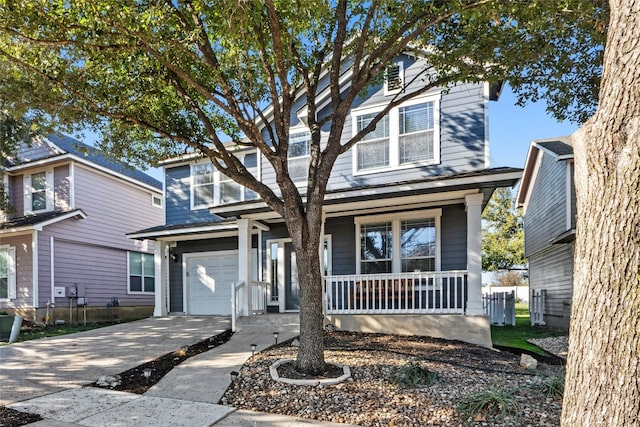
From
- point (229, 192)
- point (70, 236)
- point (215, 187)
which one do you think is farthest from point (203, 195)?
point (70, 236)

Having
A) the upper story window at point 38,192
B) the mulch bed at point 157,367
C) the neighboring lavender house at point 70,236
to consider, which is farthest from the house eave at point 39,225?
the mulch bed at point 157,367

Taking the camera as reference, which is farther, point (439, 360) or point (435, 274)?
point (435, 274)

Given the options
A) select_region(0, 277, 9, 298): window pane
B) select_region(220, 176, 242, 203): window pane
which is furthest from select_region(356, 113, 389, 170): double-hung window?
select_region(0, 277, 9, 298): window pane

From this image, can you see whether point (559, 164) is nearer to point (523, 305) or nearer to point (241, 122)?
point (241, 122)

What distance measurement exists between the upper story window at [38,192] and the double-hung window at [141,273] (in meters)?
3.64

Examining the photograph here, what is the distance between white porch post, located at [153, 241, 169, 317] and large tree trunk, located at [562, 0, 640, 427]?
1197 cm

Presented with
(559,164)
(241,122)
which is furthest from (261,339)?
(559,164)

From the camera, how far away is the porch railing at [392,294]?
8641 millimetres

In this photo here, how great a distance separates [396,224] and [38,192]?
1332cm

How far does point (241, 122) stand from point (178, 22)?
1.75 metres

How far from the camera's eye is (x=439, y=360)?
5.87 m

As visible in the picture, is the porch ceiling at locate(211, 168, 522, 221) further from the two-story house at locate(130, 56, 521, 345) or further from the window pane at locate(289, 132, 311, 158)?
the window pane at locate(289, 132, 311, 158)

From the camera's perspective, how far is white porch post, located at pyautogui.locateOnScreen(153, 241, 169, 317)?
40.3ft

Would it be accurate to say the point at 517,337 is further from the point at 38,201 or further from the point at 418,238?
the point at 38,201
